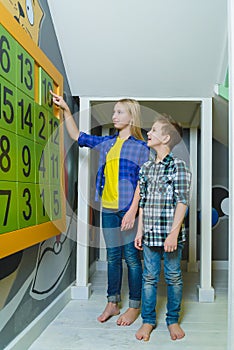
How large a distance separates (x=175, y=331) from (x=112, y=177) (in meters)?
0.63

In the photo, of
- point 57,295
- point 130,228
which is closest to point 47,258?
point 57,295

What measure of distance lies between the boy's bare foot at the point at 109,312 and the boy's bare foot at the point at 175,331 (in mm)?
274

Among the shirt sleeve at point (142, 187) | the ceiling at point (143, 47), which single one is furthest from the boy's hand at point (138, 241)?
the ceiling at point (143, 47)

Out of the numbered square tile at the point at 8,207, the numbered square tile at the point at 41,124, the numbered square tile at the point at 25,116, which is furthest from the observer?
the numbered square tile at the point at 41,124

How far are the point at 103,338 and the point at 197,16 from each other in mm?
1231

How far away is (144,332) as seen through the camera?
135 cm

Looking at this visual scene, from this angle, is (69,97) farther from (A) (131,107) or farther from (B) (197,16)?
(B) (197,16)

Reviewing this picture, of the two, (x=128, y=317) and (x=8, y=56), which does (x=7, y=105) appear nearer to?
(x=8, y=56)

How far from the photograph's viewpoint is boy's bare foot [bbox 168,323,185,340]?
135 cm

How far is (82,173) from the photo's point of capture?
74.4 inches

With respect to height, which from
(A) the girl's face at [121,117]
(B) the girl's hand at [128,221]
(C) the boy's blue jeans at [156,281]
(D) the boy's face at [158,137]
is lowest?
(C) the boy's blue jeans at [156,281]

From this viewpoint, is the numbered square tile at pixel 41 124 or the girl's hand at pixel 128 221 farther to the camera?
the girl's hand at pixel 128 221

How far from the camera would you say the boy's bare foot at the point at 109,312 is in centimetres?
153

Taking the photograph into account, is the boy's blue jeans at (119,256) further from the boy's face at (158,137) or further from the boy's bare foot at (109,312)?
the boy's face at (158,137)
